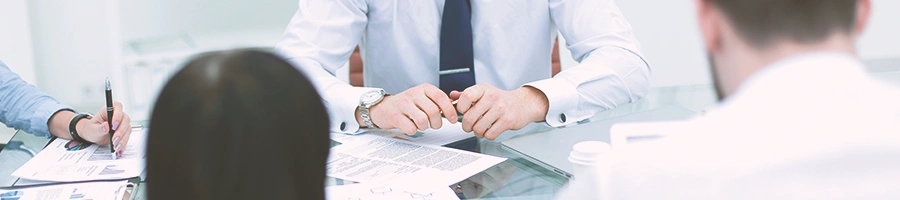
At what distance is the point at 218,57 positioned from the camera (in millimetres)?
430

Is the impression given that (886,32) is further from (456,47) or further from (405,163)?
(405,163)

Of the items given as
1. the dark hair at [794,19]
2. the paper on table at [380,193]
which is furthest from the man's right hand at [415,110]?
the dark hair at [794,19]

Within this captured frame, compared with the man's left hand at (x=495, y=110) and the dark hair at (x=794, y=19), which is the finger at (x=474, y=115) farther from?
the dark hair at (x=794, y=19)

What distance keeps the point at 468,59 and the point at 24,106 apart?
96cm

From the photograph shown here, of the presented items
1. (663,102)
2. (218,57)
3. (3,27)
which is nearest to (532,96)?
(663,102)

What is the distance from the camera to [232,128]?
1.38 feet

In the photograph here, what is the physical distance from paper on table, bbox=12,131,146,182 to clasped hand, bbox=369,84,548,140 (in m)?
0.42

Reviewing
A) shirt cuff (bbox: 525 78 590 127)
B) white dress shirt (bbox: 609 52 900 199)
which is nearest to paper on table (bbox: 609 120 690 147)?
white dress shirt (bbox: 609 52 900 199)

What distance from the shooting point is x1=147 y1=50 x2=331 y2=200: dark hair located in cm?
42

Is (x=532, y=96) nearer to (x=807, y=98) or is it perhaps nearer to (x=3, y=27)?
(x=807, y=98)

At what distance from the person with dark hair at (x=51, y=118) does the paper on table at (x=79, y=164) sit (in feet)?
0.07

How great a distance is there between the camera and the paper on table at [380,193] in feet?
3.13

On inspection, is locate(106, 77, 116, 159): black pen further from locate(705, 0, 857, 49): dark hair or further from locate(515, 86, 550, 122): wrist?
locate(705, 0, 857, 49): dark hair

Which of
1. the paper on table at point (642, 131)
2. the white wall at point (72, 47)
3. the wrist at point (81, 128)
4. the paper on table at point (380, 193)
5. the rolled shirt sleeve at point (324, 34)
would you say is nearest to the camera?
the paper on table at point (642, 131)
